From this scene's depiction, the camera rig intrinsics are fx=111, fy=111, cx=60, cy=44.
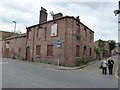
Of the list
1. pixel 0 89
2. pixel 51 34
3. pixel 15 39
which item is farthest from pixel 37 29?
pixel 0 89

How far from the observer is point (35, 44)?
1905cm

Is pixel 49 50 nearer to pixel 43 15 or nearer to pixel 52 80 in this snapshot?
pixel 43 15

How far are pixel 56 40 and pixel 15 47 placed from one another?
42.2 feet

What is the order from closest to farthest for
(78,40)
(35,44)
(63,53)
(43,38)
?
(63,53) → (78,40) → (43,38) → (35,44)

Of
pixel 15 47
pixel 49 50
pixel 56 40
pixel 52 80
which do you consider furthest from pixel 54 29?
pixel 15 47

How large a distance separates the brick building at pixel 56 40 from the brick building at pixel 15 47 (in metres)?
2.52

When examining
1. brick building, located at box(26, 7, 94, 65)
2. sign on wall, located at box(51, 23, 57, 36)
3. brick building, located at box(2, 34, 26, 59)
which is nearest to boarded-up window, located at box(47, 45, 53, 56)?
brick building, located at box(26, 7, 94, 65)

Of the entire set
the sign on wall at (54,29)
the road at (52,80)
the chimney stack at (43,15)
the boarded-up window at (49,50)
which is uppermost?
the chimney stack at (43,15)

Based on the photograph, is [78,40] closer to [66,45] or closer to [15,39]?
[66,45]

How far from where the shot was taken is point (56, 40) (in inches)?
631

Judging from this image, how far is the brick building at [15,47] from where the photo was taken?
2226 centimetres

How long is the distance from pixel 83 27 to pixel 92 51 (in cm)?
698

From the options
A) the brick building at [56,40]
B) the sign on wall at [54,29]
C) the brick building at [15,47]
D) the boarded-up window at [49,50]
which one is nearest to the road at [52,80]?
the brick building at [56,40]

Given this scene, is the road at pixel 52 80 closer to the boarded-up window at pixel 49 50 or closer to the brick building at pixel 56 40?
the brick building at pixel 56 40
